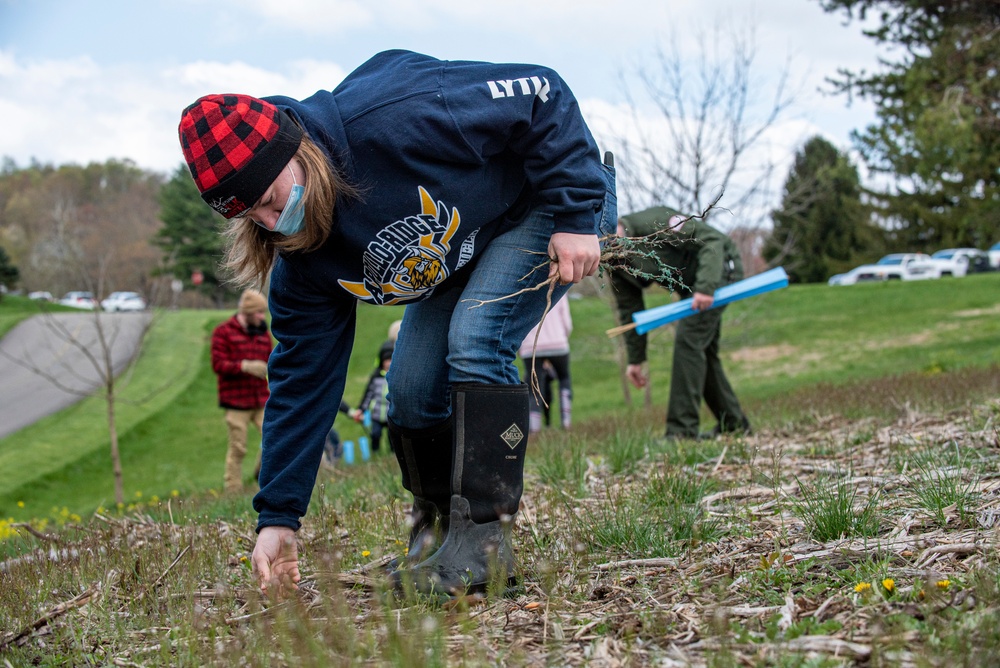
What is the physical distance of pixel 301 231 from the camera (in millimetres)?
2604

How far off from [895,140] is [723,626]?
19.4 m

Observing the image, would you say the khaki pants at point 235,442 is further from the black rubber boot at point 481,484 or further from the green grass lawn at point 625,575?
the black rubber boot at point 481,484

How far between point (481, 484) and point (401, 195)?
90cm

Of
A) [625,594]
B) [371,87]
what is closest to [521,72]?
[371,87]

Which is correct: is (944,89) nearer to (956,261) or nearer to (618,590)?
(618,590)

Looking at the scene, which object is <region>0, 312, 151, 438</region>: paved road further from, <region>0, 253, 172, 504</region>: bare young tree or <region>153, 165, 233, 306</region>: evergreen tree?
<region>153, 165, 233, 306</region>: evergreen tree

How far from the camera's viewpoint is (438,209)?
268 centimetres

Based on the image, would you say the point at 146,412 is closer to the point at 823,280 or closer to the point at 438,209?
the point at 438,209

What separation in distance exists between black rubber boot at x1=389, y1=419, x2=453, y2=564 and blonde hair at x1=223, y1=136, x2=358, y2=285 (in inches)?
28.3

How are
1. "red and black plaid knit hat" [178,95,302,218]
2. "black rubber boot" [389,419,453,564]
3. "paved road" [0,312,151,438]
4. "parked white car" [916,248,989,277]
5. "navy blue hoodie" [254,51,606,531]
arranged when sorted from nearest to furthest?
"red and black plaid knit hat" [178,95,302,218] → "navy blue hoodie" [254,51,606,531] → "black rubber boot" [389,419,453,564] → "paved road" [0,312,151,438] → "parked white car" [916,248,989,277]

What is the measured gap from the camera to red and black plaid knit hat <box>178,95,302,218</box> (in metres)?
2.35

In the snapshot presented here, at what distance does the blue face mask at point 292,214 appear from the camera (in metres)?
2.48

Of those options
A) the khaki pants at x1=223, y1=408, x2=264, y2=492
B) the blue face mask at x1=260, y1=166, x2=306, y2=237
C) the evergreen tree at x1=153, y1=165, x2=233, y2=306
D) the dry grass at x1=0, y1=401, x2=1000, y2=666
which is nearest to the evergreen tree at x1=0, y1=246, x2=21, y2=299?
the evergreen tree at x1=153, y1=165, x2=233, y2=306

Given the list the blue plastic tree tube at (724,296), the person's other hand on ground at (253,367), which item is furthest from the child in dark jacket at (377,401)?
the blue plastic tree tube at (724,296)
